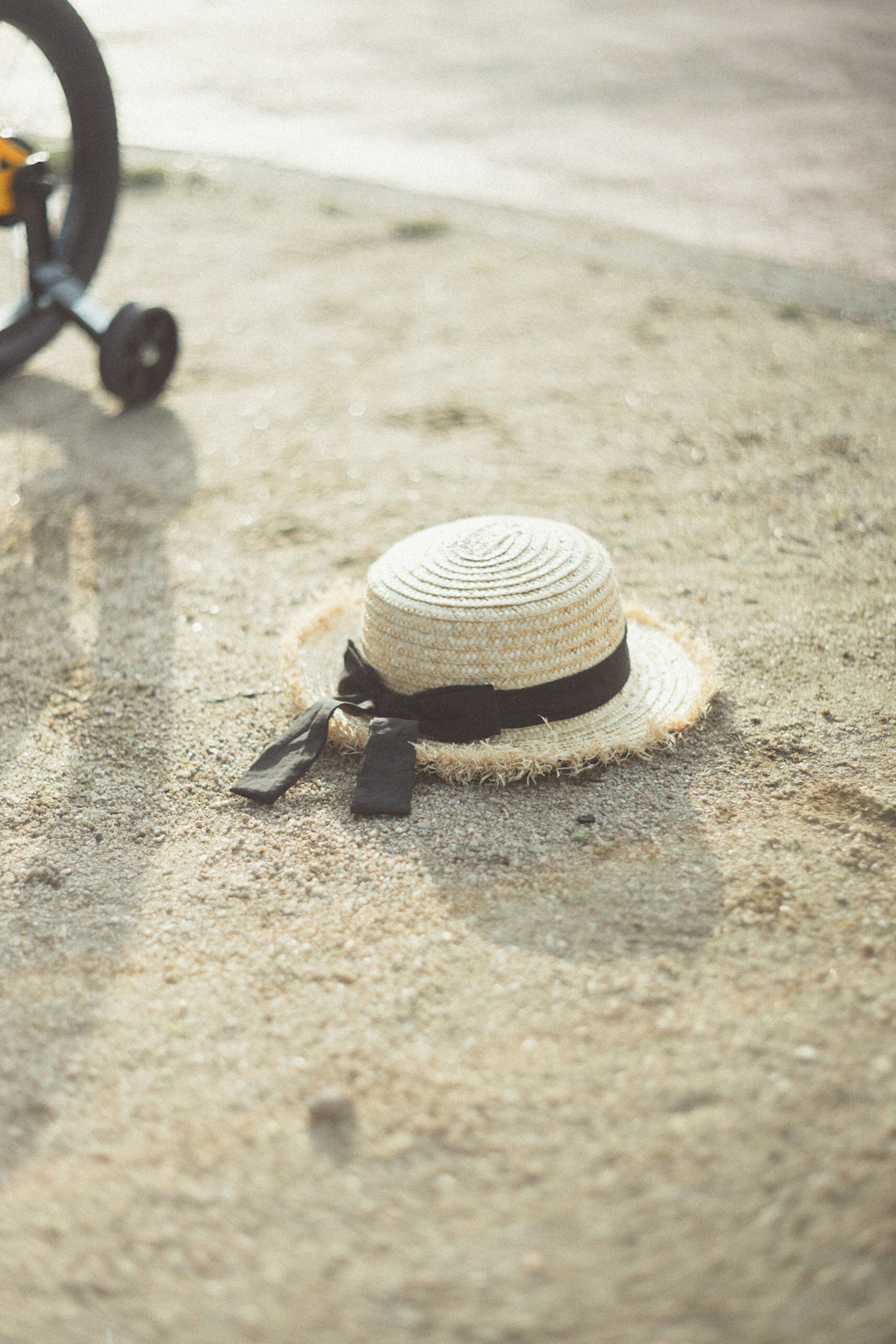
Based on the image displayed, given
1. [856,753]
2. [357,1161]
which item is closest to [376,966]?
[357,1161]

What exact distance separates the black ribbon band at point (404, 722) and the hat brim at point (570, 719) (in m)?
0.03

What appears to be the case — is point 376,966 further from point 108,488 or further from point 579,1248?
point 108,488

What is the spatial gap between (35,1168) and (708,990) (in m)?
1.03

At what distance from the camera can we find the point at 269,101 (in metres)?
7.92

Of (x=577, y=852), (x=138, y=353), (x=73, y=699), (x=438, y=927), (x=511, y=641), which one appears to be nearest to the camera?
(x=438, y=927)

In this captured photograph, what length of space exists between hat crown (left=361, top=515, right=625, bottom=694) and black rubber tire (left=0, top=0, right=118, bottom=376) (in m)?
2.28

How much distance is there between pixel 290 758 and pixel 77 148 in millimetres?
2871

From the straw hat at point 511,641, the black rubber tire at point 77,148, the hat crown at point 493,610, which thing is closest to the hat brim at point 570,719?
the straw hat at point 511,641

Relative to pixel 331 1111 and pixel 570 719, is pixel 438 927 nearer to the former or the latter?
pixel 331 1111

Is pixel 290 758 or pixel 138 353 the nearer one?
pixel 290 758

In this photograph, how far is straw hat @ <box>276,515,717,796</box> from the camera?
212cm

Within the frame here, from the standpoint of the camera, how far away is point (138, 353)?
3693 millimetres

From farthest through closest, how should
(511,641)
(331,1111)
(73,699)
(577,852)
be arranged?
(73,699) < (511,641) < (577,852) < (331,1111)

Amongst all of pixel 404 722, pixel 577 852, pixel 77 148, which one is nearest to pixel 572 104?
pixel 77 148
